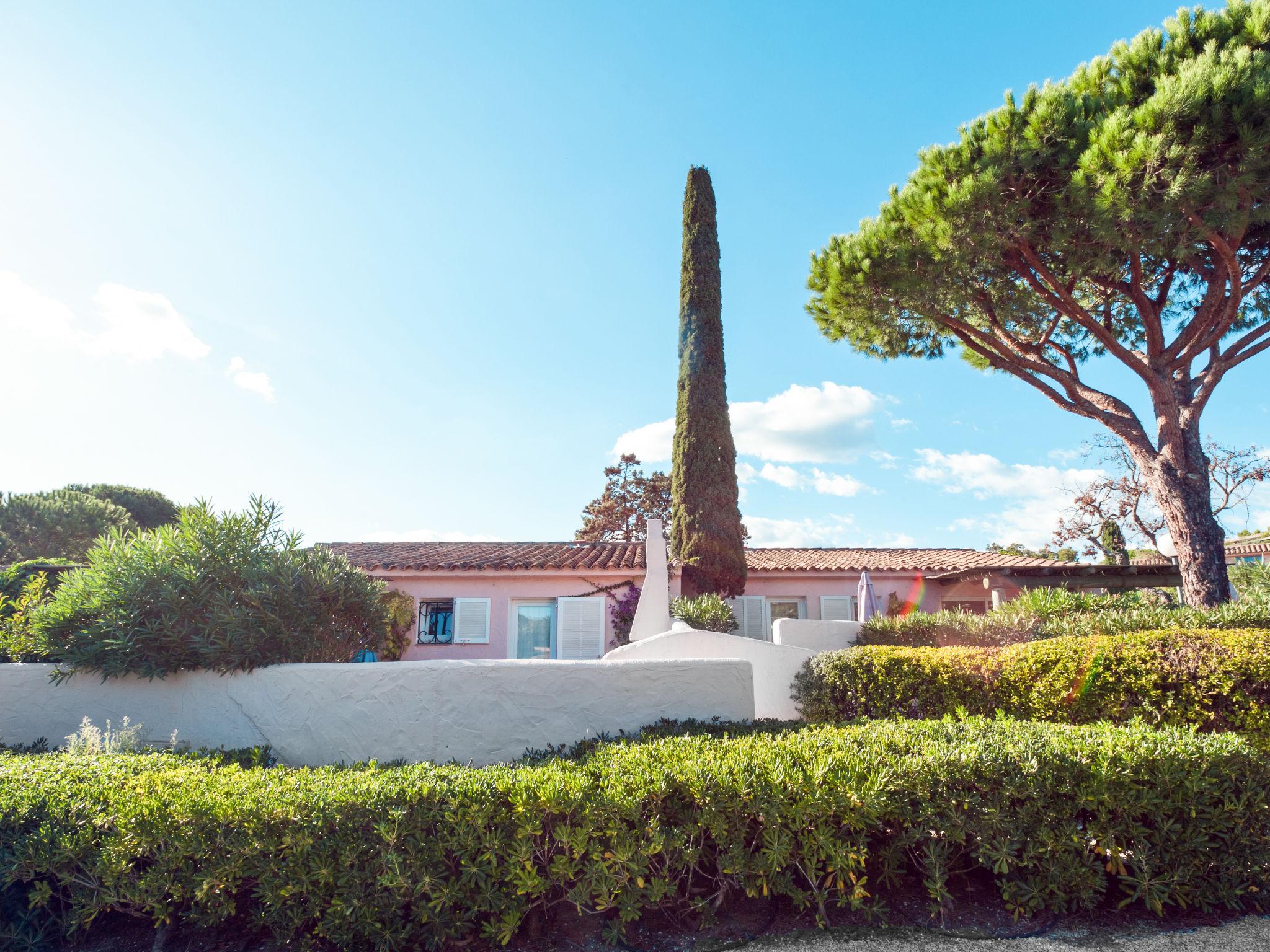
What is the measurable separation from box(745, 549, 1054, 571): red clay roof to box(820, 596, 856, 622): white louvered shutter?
77 cm

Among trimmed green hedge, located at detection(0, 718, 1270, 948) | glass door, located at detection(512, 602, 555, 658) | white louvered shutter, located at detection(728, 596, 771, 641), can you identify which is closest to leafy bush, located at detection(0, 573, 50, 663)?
trimmed green hedge, located at detection(0, 718, 1270, 948)

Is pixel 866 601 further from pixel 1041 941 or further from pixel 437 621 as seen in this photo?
pixel 1041 941

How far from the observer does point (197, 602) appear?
→ 6707 millimetres

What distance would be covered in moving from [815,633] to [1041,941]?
30.0 feet

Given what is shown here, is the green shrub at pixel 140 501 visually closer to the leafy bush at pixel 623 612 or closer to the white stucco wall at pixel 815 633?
the leafy bush at pixel 623 612

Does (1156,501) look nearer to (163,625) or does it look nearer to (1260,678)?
(1260,678)

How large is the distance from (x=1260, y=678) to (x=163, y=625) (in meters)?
9.38

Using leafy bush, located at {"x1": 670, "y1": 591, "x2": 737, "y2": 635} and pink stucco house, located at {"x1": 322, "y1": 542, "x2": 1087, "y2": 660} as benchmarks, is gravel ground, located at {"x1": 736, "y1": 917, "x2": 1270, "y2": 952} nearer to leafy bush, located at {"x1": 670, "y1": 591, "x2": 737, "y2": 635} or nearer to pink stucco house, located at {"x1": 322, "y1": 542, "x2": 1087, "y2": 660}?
leafy bush, located at {"x1": 670, "y1": 591, "x2": 737, "y2": 635}

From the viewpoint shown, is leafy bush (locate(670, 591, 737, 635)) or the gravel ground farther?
leafy bush (locate(670, 591, 737, 635))

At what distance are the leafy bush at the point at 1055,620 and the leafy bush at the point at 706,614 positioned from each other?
9.01ft

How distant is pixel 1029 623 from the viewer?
33.8 feet

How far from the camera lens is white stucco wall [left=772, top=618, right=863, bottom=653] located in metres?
12.3

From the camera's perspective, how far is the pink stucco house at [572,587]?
643 inches

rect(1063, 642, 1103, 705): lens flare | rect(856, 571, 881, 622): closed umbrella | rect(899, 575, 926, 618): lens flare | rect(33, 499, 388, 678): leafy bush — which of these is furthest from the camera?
rect(899, 575, 926, 618): lens flare
